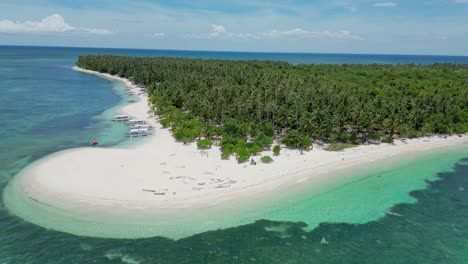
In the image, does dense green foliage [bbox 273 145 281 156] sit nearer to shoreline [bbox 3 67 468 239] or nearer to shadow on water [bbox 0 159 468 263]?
shoreline [bbox 3 67 468 239]

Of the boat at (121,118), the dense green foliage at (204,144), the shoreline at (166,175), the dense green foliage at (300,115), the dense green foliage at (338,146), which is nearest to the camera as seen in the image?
the shoreline at (166,175)

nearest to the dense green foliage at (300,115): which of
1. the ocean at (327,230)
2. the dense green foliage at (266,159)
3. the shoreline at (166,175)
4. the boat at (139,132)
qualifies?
the dense green foliage at (266,159)

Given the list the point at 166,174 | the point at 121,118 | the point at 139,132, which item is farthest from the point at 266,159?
the point at 121,118

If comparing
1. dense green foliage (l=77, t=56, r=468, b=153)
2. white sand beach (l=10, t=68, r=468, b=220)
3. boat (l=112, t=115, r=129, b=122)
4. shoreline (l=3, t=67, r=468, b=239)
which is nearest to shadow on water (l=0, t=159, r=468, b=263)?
shoreline (l=3, t=67, r=468, b=239)

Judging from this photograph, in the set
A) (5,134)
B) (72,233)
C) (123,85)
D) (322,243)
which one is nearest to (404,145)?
(322,243)

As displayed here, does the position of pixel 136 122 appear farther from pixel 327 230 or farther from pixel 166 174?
pixel 327 230

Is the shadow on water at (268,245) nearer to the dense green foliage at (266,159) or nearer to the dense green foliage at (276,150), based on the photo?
the dense green foliage at (266,159)

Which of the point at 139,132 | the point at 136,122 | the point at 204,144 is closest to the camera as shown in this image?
the point at 204,144
